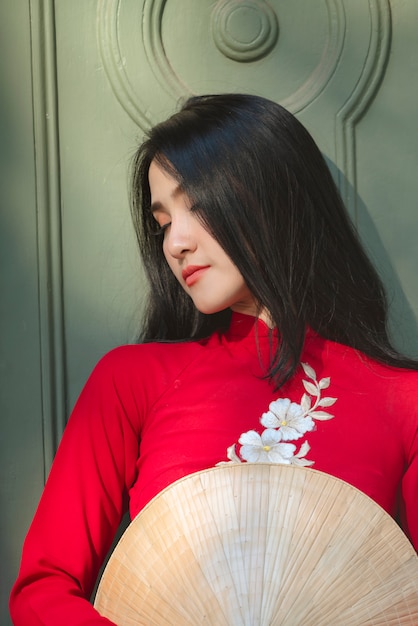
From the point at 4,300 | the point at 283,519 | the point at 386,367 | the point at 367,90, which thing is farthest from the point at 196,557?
the point at 367,90

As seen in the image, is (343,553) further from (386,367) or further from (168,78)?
(168,78)

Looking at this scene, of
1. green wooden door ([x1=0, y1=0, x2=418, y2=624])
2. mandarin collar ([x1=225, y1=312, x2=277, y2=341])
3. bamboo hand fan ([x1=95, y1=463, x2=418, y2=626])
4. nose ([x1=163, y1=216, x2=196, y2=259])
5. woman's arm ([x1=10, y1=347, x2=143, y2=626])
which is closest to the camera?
bamboo hand fan ([x1=95, y1=463, x2=418, y2=626])

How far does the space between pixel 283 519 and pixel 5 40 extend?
3.13 ft

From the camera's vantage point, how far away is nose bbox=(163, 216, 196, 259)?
131 centimetres

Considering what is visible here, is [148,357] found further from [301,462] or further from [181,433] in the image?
[301,462]

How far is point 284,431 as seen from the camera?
51.4 inches

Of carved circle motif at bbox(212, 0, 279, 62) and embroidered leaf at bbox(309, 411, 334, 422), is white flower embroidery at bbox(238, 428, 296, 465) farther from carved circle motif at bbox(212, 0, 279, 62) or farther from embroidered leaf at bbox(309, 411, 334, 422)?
carved circle motif at bbox(212, 0, 279, 62)

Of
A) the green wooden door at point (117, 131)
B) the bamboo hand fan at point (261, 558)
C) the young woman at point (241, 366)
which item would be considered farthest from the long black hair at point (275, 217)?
the bamboo hand fan at point (261, 558)

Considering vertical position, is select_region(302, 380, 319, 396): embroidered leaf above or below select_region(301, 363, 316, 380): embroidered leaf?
below

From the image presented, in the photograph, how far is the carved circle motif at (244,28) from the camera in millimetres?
1549

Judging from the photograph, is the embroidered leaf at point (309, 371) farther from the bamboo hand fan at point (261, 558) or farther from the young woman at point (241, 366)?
the bamboo hand fan at point (261, 558)

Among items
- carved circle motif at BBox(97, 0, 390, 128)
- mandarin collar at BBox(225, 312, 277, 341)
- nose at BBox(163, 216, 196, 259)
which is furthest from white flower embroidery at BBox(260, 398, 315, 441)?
carved circle motif at BBox(97, 0, 390, 128)

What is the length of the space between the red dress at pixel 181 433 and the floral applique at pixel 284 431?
0.04 feet

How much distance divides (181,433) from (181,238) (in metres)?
0.29
